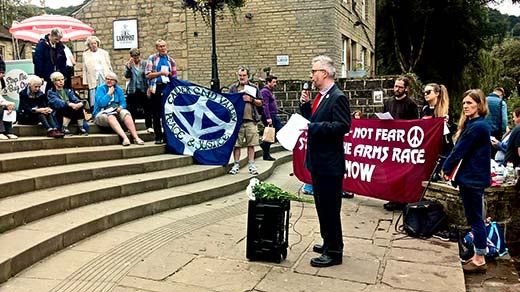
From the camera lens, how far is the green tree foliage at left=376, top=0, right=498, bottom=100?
23.7 m

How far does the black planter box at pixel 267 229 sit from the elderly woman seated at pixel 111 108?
4.25 m

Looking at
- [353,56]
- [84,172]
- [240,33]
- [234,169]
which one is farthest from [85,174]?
[353,56]

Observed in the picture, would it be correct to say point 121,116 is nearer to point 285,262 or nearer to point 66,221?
point 66,221

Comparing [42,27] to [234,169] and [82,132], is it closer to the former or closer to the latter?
[82,132]

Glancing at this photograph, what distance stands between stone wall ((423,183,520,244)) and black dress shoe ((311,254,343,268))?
6.96ft

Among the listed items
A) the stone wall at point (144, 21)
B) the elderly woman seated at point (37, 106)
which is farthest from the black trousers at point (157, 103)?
the stone wall at point (144, 21)

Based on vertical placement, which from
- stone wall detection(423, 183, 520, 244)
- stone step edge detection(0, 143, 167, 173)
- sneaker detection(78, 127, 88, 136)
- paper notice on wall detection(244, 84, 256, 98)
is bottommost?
stone wall detection(423, 183, 520, 244)

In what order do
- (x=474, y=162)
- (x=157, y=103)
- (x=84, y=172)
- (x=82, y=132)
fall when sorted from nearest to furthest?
(x=474, y=162), (x=84, y=172), (x=82, y=132), (x=157, y=103)

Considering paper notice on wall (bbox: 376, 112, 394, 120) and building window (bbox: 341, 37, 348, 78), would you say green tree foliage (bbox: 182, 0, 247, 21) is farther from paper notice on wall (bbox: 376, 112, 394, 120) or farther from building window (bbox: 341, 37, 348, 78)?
paper notice on wall (bbox: 376, 112, 394, 120)

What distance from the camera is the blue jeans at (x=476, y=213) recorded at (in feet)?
15.0

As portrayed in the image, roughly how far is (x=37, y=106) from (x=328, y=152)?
5023 mm

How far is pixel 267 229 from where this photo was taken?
4.36m

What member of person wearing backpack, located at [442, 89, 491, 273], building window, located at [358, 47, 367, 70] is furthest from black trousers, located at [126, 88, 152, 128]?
building window, located at [358, 47, 367, 70]

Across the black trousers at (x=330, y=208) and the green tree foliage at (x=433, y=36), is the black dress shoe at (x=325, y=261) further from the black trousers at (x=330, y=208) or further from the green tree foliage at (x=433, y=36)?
the green tree foliage at (x=433, y=36)
